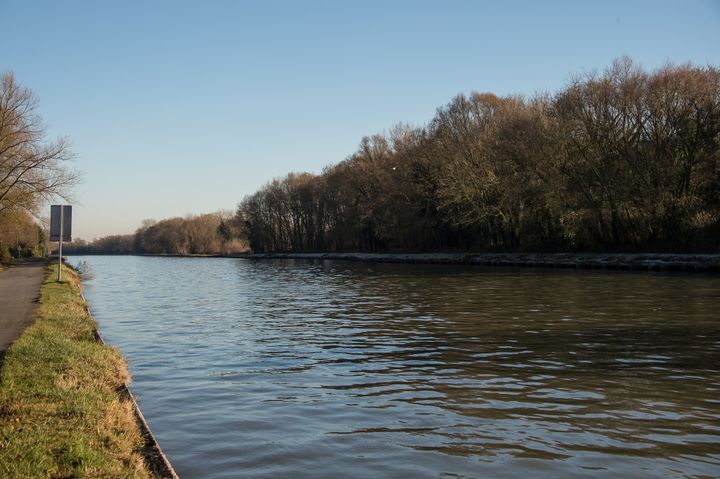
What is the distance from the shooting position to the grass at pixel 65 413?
18.7ft

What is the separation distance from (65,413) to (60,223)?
21023 millimetres

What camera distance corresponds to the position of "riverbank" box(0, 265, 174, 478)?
572 centimetres

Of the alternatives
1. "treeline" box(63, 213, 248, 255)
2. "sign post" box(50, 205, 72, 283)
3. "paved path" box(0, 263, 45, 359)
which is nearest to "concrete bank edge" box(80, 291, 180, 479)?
"paved path" box(0, 263, 45, 359)

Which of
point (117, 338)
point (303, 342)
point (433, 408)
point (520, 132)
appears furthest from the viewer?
point (520, 132)

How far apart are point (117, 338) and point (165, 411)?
28.1ft

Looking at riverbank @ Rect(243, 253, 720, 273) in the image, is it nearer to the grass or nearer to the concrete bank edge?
the grass

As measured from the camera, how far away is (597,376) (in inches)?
440

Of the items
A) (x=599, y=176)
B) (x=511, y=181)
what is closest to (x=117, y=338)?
(x=599, y=176)

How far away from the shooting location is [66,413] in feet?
→ 24.1

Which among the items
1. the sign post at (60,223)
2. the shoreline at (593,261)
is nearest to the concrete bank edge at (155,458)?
the sign post at (60,223)

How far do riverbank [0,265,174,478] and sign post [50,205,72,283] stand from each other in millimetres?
15163

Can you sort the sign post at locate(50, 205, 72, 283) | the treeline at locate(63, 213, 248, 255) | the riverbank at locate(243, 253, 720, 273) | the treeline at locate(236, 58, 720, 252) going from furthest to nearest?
the treeline at locate(63, 213, 248, 255), the treeline at locate(236, 58, 720, 252), the riverbank at locate(243, 253, 720, 273), the sign post at locate(50, 205, 72, 283)

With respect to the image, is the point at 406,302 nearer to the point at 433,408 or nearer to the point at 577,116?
the point at 433,408

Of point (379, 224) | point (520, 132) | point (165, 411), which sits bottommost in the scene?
point (165, 411)
